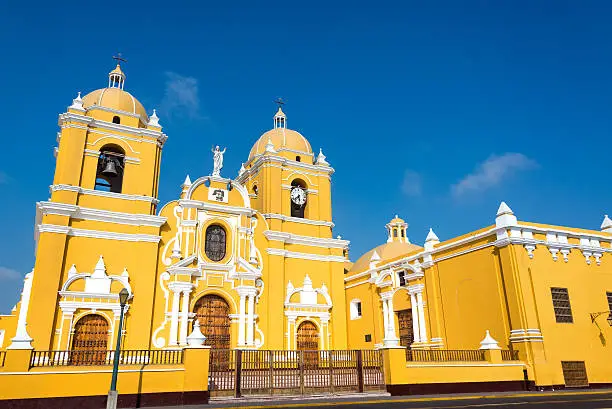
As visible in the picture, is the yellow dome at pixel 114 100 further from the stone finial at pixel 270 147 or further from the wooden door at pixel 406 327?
the wooden door at pixel 406 327

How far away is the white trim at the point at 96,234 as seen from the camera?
1777 cm

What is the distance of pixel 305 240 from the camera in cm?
2366

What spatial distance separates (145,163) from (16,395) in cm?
1184

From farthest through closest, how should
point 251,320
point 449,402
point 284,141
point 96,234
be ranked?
point 284,141 → point 251,320 → point 96,234 → point 449,402

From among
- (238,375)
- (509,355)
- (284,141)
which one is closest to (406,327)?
(509,355)

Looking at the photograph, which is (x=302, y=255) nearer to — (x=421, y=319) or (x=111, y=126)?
(x=421, y=319)

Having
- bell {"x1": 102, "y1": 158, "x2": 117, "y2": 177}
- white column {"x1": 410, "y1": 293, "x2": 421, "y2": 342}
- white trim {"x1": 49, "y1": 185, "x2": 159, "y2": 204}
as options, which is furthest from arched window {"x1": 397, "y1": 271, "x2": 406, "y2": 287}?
bell {"x1": 102, "y1": 158, "x2": 117, "y2": 177}

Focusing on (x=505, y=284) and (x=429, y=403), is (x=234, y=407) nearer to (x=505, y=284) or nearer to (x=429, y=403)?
(x=429, y=403)

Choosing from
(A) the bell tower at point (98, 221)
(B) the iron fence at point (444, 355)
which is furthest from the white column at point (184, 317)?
(B) the iron fence at point (444, 355)

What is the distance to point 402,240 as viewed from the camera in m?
33.6

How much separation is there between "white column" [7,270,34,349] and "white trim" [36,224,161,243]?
1.94m

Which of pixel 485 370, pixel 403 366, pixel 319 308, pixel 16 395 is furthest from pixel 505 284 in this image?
pixel 16 395

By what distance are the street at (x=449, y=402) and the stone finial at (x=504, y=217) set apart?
5.81 meters

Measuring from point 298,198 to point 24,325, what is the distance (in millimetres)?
14959
